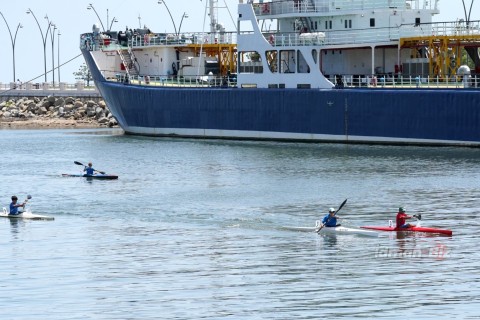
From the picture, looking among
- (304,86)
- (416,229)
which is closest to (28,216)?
(416,229)

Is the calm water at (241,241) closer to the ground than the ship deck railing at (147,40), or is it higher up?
closer to the ground

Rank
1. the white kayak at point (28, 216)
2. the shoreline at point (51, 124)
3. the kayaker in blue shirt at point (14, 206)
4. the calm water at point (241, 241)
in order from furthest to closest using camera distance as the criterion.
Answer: the shoreline at point (51, 124) → the kayaker in blue shirt at point (14, 206) → the white kayak at point (28, 216) → the calm water at point (241, 241)

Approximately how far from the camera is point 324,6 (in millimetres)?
76000

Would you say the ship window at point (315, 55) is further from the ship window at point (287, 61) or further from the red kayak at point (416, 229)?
the red kayak at point (416, 229)

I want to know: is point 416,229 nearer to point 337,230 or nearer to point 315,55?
point 337,230

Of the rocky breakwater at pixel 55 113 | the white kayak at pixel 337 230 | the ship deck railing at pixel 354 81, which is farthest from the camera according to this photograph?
the rocky breakwater at pixel 55 113

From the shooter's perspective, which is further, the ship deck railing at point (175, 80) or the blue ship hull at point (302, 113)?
the ship deck railing at point (175, 80)

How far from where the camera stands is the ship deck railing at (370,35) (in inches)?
2724

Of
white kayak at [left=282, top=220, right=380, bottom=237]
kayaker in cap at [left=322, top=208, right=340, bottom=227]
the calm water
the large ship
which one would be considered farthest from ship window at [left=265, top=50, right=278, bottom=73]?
kayaker in cap at [left=322, top=208, right=340, bottom=227]

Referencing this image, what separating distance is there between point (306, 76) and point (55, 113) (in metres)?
49.1

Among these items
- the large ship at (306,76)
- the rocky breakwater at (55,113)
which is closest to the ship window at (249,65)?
the large ship at (306,76)

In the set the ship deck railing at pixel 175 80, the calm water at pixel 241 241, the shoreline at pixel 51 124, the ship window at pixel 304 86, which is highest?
the ship deck railing at pixel 175 80

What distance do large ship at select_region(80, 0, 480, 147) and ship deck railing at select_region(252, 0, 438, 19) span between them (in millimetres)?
61

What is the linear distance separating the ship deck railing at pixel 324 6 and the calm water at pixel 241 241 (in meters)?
11.6
